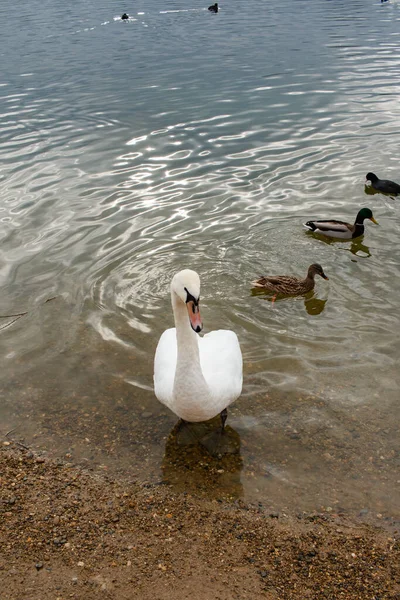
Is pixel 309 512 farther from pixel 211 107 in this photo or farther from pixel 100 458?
pixel 211 107

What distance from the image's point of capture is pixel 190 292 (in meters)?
A: 5.53

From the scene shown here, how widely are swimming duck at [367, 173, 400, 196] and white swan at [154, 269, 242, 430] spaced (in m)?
7.10

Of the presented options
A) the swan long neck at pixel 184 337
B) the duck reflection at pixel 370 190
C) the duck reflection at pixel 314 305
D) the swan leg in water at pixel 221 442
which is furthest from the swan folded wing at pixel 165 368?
the duck reflection at pixel 370 190

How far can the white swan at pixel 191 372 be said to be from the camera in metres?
5.58

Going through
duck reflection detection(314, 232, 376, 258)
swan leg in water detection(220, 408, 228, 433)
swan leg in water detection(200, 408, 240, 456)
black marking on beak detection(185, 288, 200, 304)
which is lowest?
duck reflection detection(314, 232, 376, 258)

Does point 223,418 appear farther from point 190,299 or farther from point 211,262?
point 211,262

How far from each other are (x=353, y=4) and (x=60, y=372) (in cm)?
4037

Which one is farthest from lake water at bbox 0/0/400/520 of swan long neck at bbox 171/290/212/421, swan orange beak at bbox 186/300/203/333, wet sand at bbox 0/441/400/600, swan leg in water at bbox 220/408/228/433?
swan orange beak at bbox 186/300/203/333

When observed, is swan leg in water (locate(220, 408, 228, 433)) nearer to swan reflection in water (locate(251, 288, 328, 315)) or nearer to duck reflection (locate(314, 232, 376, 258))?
swan reflection in water (locate(251, 288, 328, 315))

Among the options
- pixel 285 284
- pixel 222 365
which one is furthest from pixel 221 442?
pixel 285 284

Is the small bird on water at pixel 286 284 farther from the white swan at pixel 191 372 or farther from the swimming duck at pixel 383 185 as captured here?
the swimming duck at pixel 383 185

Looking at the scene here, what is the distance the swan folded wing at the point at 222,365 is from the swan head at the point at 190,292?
85 centimetres

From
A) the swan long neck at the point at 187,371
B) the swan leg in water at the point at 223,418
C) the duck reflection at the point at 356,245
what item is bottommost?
the duck reflection at the point at 356,245

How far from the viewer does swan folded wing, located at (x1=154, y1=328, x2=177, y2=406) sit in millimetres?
6180
